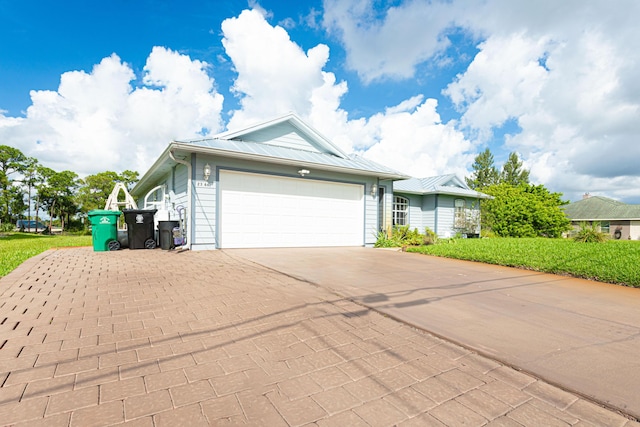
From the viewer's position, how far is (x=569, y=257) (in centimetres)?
639

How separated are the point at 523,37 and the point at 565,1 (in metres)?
1.60

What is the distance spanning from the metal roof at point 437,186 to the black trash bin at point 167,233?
32.9 feet

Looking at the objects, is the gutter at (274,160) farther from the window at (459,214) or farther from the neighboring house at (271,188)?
the window at (459,214)

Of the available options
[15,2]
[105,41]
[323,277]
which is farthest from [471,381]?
[105,41]

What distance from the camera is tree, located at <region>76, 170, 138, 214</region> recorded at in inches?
1072

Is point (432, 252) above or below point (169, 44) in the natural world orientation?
below

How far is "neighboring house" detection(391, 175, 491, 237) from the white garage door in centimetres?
470

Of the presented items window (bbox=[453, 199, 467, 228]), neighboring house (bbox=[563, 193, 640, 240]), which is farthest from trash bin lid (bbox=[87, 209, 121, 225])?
neighboring house (bbox=[563, 193, 640, 240])

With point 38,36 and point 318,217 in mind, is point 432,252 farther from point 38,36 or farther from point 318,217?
point 38,36

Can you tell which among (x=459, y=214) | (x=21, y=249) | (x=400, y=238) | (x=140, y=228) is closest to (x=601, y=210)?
(x=459, y=214)

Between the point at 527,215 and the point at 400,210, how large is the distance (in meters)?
6.42

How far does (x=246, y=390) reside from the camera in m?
1.75

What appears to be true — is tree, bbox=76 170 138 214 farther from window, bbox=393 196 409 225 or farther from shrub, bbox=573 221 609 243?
shrub, bbox=573 221 609 243

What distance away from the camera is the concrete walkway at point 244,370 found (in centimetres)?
155
